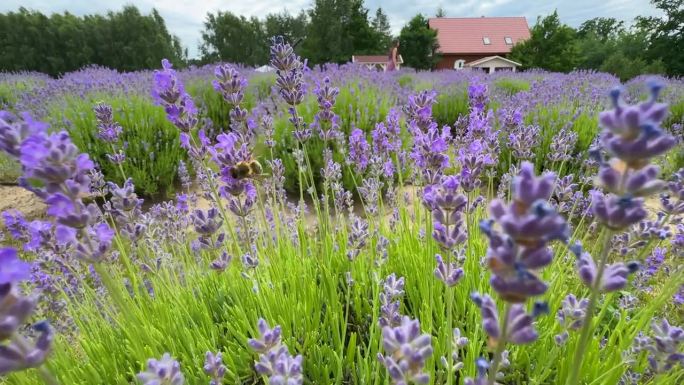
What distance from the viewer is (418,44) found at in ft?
111

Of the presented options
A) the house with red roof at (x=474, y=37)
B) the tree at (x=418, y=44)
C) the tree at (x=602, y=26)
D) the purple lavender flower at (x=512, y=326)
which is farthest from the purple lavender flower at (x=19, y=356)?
the tree at (x=602, y=26)

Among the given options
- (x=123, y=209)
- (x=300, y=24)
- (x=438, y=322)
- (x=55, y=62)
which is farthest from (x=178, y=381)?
(x=300, y=24)

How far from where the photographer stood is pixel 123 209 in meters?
1.62

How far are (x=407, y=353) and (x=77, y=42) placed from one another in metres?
37.0

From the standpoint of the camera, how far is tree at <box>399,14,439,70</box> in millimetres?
33344

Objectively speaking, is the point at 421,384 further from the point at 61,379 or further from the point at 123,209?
the point at 61,379

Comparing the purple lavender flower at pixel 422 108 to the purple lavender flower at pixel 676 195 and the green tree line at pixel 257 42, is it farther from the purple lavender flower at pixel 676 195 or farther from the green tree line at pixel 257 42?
the green tree line at pixel 257 42

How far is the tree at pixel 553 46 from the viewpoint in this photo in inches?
1087

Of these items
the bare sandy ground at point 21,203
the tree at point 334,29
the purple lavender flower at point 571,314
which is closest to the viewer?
the purple lavender flower at point 571,314

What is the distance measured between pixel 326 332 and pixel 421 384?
1118 mm

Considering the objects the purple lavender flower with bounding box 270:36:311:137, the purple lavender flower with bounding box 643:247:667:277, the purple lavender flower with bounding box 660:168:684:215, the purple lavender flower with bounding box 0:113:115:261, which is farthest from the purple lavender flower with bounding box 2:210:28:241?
the purple lavender flower with bounding box 643:247:667:277

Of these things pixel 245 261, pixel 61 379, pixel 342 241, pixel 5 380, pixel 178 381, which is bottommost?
pixel 5 380

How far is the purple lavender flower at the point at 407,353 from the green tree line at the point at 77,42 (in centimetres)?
3247

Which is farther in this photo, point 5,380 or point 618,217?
point 5,380
